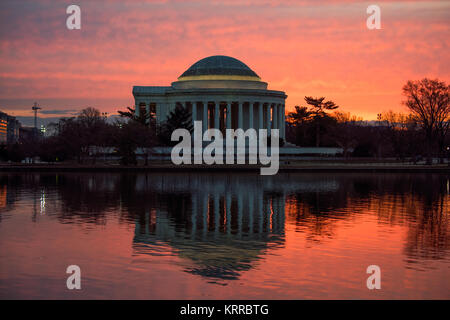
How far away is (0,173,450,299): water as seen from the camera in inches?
535

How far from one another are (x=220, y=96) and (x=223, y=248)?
96552 millimetres

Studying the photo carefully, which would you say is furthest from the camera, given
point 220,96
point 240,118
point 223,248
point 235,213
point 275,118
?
point 275,118

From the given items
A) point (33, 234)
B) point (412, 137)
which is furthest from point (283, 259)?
point (412, 137)

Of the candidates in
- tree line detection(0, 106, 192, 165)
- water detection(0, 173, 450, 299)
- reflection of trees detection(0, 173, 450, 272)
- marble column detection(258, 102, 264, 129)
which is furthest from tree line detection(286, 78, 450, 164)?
water detection(0, 173, 450, 299)

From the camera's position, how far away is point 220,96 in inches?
4486

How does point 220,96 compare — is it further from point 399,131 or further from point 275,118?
point 399,131

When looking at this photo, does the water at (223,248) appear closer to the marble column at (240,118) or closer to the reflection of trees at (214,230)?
the reflection of trees at (214,230)

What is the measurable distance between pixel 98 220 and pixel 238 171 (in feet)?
151

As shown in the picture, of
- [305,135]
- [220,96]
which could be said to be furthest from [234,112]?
[305,135]

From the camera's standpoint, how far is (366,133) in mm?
121625

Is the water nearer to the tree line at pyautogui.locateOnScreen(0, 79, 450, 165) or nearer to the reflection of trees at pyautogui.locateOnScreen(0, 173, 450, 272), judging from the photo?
the reflection of trees at pyautogui.locateOnScreen(0, 173, 450, 272)

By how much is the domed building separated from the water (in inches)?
3186

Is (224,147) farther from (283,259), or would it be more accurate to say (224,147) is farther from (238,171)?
(283,259)

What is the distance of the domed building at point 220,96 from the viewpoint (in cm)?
11419
